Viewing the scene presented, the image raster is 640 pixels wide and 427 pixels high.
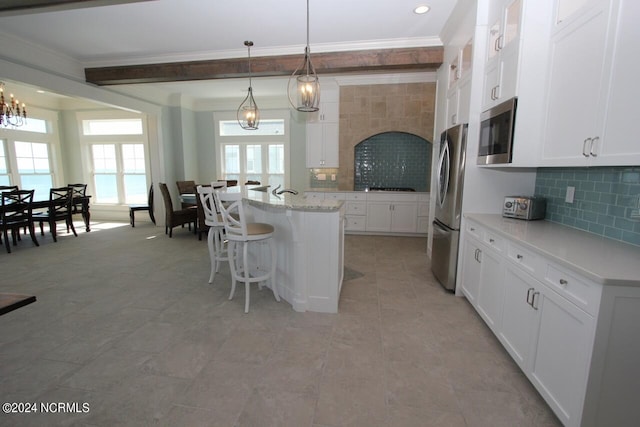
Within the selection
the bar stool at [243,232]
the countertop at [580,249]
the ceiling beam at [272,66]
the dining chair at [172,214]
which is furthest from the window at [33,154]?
the countertop at [580,249]

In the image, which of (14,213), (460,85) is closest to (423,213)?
(460,85)

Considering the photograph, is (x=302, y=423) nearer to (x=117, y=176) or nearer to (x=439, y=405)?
(x=439, y=405)

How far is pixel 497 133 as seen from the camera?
2363 millimetres

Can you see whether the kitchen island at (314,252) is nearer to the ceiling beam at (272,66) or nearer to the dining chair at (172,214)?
the ceiling beam at (272,66)

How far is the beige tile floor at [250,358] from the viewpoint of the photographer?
155cm

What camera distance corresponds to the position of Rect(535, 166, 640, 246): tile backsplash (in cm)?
171

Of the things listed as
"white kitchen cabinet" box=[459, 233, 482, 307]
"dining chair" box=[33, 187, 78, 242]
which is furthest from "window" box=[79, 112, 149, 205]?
"white kitchen cabinet" box=[459, 233, 482, 307]

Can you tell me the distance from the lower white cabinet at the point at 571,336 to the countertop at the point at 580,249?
34 millimetres

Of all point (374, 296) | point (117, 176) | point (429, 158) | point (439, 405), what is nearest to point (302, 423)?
point (439, 405)

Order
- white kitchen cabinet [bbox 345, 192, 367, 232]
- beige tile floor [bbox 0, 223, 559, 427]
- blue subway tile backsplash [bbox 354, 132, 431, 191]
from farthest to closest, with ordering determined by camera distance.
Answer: blue subway tile backsplash [bbox 354, 132, 431, 191], white kitchen cabinet [bbox 345, 192, 367, 232], beige tile floor [bbox 0, 223, 559, 427]

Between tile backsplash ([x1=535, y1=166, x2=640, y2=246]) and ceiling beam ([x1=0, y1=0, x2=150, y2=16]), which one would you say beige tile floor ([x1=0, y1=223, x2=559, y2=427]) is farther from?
ceiling beam ([x1=0, y1=0, x2=150, y2=16])

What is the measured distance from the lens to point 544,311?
5.07ft

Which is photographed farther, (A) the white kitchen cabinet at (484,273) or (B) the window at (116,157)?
(B) the window at (116,157)

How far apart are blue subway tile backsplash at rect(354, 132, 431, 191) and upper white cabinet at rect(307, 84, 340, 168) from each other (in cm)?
51
